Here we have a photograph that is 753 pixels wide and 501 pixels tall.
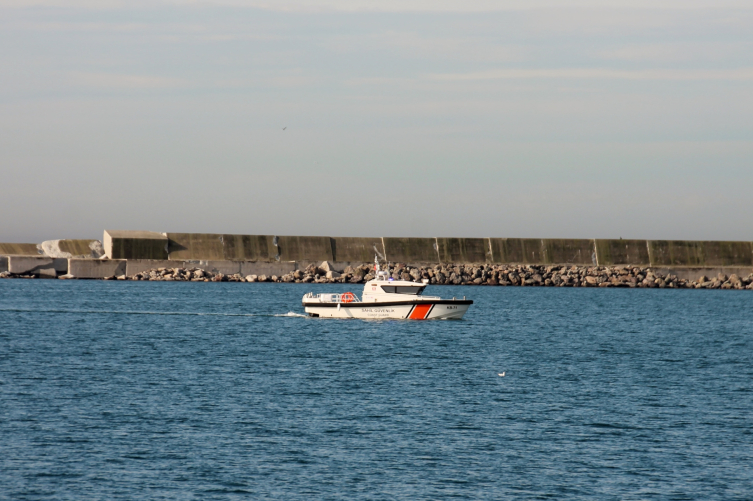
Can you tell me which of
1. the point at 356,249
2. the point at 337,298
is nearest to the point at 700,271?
the point at 356,249

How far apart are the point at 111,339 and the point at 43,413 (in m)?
19.2

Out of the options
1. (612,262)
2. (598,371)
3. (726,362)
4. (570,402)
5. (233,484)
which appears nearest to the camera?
(233,484)

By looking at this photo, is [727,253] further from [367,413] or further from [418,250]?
[367,413]

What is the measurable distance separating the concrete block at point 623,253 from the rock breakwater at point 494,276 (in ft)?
6.10

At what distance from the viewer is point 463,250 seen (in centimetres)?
10550

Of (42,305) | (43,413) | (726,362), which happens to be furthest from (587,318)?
(43,413)

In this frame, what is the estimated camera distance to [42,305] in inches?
2406

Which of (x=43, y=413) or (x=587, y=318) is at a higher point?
(x=43, y=413)

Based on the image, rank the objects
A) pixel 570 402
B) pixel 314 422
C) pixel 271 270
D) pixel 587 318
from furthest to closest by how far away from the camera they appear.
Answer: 1. pixel 271 270
2. pixel 587 318
3. pixel 570 402
4. pixel 314 422

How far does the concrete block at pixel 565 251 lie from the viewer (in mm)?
106562

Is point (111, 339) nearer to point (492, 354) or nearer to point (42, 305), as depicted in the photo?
point (492, 354)

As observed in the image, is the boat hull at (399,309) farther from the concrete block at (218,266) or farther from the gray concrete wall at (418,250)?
the concrete block at (218,266)

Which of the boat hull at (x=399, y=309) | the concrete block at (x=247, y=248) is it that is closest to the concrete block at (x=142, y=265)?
the concrete block at (x=247, y=248)

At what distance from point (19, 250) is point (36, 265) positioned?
7759 millimetres
